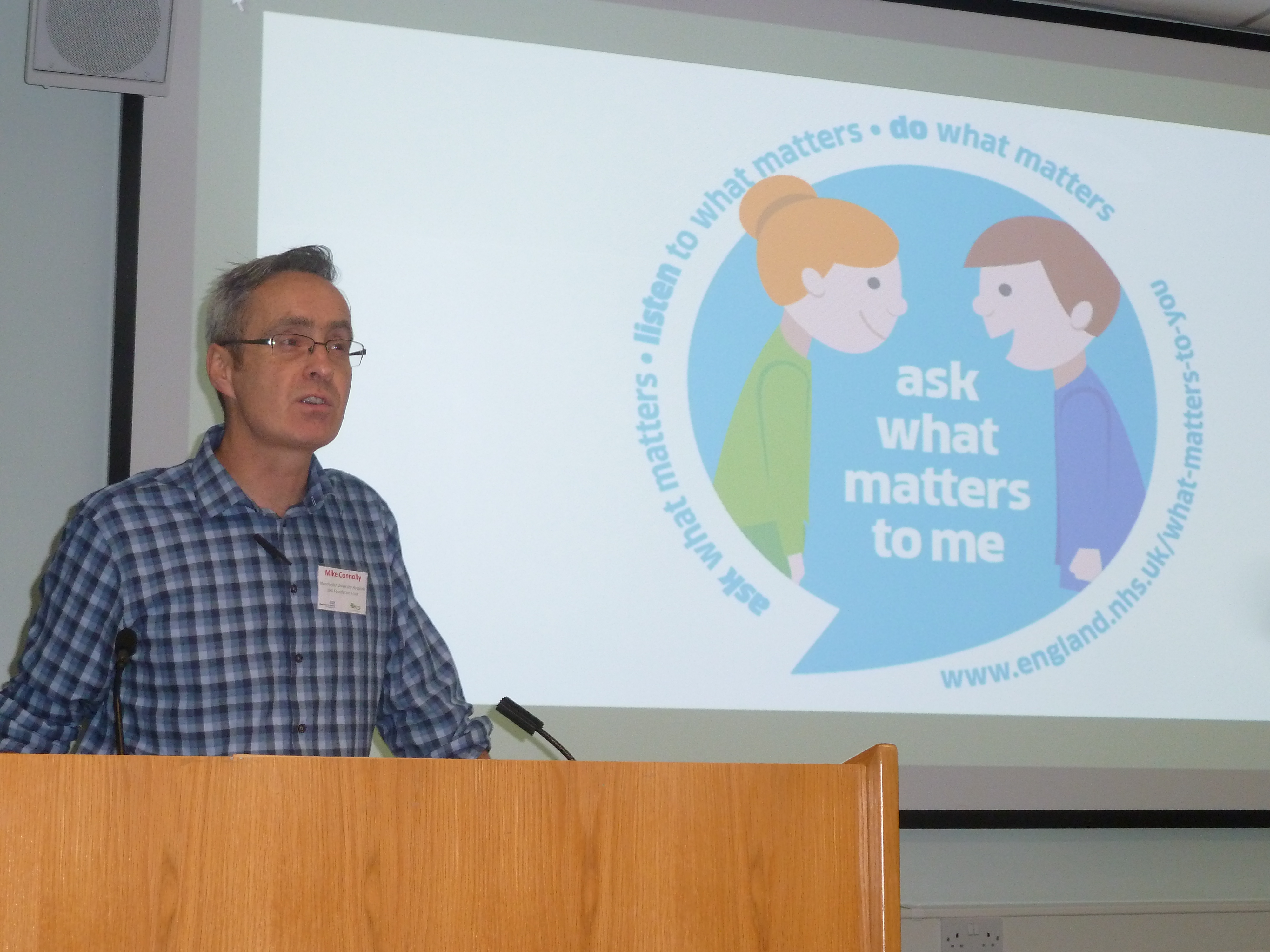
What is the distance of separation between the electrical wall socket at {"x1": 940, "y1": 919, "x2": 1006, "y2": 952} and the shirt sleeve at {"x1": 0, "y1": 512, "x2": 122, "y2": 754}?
170 centimetres

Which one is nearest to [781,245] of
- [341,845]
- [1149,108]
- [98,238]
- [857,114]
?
[857,114]

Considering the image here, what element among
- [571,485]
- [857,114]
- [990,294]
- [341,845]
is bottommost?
[341,845]

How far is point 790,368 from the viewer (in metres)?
2.62

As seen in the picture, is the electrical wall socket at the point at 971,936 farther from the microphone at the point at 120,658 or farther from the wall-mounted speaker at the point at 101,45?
the wall-mounted speaker at the point at 101,45

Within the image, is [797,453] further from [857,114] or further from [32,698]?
[32,698]

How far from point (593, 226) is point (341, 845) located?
1731mm

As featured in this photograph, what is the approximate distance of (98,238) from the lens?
239 cm

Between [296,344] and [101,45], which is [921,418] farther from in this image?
[101,45]

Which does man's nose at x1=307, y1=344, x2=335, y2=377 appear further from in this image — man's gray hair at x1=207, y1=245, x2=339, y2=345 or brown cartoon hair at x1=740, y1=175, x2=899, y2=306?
brown cartoon hair at x1=740, y1=175, x2=899, y2=306

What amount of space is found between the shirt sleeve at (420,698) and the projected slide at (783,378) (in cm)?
39

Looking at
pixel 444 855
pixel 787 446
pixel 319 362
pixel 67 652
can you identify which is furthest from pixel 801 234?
pixel 444 855

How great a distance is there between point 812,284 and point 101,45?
1.49m

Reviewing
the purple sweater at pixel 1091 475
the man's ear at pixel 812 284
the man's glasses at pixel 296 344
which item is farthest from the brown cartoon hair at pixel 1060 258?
the man's glasses at pixel 296 344

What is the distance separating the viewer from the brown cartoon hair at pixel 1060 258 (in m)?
2.77
